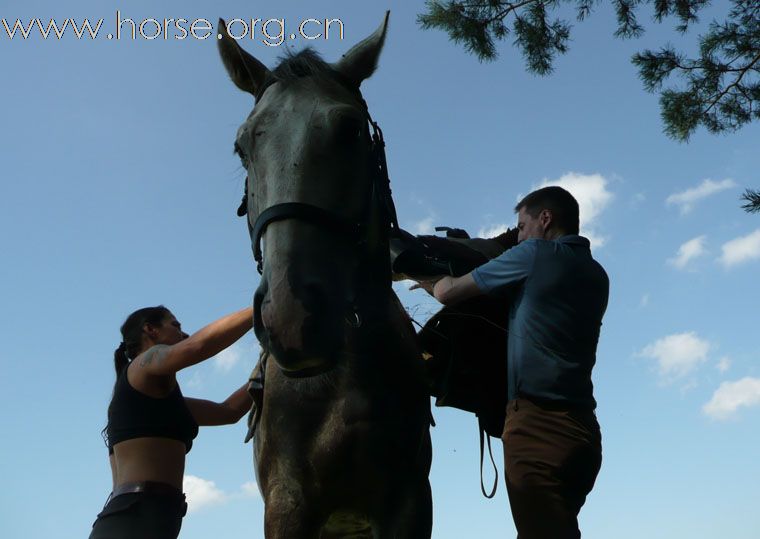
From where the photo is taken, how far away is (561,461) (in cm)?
292

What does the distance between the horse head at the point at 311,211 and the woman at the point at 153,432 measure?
1136mm

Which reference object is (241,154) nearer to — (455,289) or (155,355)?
(455,289)

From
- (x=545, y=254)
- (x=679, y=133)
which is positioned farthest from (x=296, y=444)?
(x=679, y=133)

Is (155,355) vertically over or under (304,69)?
under

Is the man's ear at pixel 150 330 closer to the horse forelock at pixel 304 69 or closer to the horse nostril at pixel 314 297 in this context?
the horse forelock at pixel 304 69

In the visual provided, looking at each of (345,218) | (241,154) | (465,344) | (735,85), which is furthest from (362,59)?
(735,85)

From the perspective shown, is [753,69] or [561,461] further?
[753,69]

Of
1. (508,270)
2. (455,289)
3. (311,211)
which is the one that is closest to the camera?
(311,211)

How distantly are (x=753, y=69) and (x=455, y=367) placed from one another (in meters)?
5.65

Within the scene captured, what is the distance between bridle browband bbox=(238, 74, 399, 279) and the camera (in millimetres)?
2762

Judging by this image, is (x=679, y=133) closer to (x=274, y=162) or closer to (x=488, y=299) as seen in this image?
(x=488, y=299)

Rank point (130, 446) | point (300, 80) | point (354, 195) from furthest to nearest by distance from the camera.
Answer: point (130, 446) < point (300, 80) < point (354, 195)

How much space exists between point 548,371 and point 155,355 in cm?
242

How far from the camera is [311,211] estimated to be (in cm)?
276
